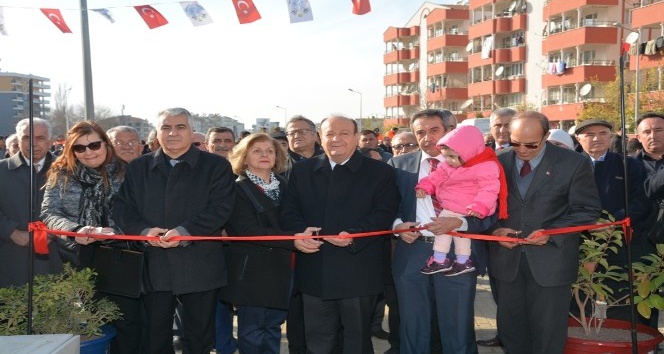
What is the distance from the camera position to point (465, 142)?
4148 millimetres

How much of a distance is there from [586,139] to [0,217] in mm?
5341

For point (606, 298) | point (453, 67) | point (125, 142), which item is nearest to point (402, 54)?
point (453, 67)

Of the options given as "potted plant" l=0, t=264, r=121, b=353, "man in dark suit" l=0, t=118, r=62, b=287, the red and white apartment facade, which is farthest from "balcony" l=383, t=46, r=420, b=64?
"potted plant" l=0, t=264, r=121, b=353

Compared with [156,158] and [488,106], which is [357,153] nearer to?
[156,158]

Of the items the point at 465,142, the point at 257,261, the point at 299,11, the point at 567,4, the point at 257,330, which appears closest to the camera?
the point at 465,142

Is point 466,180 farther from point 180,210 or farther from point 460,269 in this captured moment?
point 180,210

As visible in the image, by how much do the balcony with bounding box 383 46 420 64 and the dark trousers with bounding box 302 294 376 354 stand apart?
67.7m

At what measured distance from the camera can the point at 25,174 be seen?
5289mm

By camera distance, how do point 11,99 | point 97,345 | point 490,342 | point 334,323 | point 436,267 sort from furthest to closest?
point 11,99 < point 490,342 < point 334,323 < point 436,267 < point 97,345

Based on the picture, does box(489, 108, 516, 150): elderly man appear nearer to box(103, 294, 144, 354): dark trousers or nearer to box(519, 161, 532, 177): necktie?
box(519, 161, 532, 177): necktie

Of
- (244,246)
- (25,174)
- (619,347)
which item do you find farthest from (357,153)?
(25,174)

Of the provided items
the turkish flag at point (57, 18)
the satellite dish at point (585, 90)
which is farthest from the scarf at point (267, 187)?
the satellite dish at point (585, 90)

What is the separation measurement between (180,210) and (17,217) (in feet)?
5.96

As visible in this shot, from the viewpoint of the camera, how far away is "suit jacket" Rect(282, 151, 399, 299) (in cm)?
441
